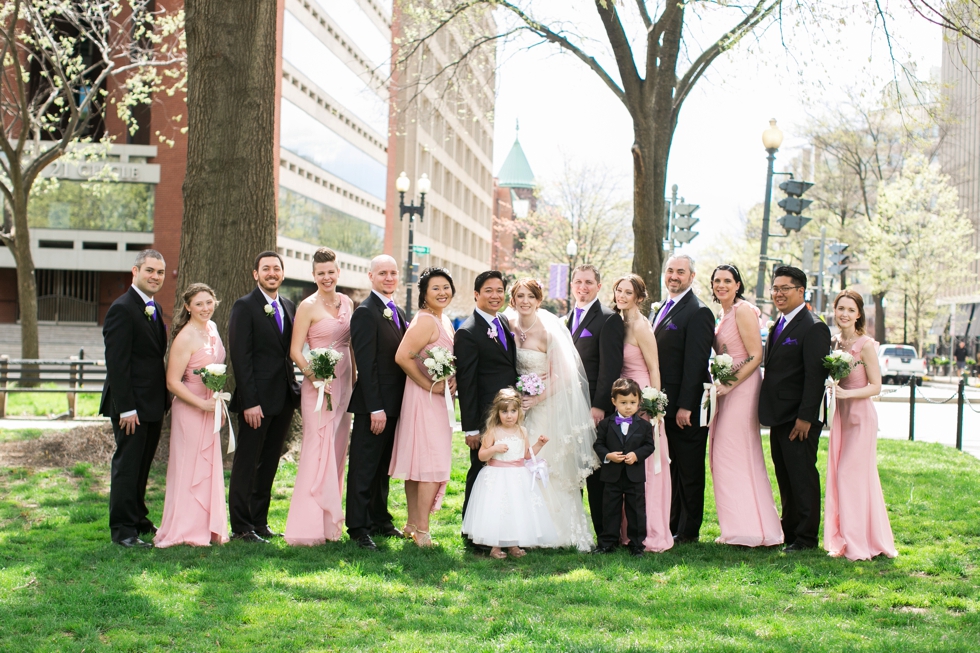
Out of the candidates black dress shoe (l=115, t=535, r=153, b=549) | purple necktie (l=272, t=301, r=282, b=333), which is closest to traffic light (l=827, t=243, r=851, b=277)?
purple necktie (l=272, t=301, r=282, b=333)

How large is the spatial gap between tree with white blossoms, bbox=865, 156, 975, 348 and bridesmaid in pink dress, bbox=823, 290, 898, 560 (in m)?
44.4

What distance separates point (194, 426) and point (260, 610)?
2317 millimetres

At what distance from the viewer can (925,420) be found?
66.7 ft

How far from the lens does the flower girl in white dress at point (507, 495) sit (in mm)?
7137

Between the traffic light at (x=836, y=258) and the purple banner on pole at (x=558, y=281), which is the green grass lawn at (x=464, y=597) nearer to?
the traffic light at (x=836, y=258)

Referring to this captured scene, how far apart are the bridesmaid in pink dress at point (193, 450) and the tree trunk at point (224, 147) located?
8.76ft

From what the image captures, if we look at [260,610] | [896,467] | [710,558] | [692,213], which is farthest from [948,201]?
[260,610]

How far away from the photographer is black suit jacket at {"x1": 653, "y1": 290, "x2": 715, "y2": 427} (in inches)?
303

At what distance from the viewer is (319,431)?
300 inches

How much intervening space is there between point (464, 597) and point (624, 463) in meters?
2.06

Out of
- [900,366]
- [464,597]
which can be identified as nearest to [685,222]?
[464,597]

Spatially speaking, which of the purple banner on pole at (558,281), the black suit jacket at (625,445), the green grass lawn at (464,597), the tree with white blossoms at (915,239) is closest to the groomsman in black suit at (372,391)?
the green grass lawn at (464,597)

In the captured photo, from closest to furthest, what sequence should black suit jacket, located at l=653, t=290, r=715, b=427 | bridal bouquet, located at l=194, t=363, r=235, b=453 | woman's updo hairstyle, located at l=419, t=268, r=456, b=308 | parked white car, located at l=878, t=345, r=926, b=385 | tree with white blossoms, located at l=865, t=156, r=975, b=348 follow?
bridal bouquet, located at l=194, t=363, r=235, b=453
woman's updo hairstyle, located at l=419, t=268, r=456, b=308
black suit jacket, located at l=653, t=290, r=715, b=427
parked white car, located at l=878, t=345, r=926, b=385
tree with white blossoms, located at l=865, t=156, r=975, b=348

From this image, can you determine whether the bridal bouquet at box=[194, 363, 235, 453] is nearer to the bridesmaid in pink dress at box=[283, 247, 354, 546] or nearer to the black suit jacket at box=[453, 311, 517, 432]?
the bridesmaid in pink dress at box=[283, 247, 354, 546]
